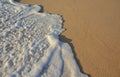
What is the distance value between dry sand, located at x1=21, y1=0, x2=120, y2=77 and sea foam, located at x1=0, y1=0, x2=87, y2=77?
233 mm

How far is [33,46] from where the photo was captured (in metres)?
4.23

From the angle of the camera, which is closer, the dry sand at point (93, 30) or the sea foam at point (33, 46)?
the sea foam at point (33, 46)

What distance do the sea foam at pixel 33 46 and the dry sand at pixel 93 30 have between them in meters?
0.23

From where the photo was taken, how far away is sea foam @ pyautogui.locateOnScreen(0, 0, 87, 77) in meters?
3.70

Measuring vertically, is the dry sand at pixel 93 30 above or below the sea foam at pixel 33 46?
above

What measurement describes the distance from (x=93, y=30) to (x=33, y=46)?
1417 mm

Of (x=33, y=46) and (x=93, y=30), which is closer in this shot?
(x=33, y=46)

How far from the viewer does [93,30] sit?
4.76 m

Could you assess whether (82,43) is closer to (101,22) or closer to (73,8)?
(101,22)

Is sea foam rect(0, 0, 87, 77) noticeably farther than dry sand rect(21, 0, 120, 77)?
No

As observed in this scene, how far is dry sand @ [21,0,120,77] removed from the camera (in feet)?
12.9

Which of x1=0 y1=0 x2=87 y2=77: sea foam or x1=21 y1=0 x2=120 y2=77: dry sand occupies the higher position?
x1=21 y1=0 x2=120 y2=77: dry sand

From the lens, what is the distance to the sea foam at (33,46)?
12.1ft

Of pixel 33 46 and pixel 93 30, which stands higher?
pixel 93 30
